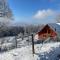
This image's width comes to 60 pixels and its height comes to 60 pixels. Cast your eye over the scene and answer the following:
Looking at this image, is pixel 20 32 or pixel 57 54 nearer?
pixel 57 54

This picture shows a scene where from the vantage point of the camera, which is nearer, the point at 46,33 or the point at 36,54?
the point at 36,54

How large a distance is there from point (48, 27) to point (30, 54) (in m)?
2.34

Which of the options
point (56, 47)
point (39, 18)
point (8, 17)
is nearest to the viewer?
point (56, 47)

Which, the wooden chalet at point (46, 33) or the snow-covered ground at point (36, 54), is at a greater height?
the wooden chalet at point (46, 33)

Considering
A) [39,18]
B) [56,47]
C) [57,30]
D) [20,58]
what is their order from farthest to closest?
[57,30], [39,18], [56,47], [20,58]

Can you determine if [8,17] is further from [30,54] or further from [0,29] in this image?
[30,54]

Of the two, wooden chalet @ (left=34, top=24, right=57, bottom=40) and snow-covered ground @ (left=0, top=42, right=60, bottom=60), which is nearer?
snow-covered ground @ (left=0, top=42, right=60, bottom=60)

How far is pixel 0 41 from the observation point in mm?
4922

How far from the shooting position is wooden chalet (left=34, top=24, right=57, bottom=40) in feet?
17.2

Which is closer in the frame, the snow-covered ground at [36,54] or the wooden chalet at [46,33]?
the snow-covered ground at [36,54]

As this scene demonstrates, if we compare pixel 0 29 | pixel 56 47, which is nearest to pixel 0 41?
pixel 0 29

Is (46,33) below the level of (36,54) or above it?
above

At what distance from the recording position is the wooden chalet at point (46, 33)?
525cm

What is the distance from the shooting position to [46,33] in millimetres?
5582
